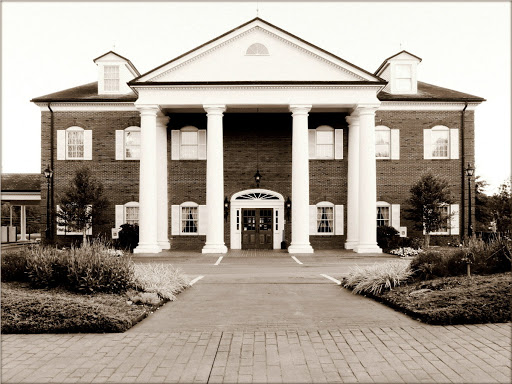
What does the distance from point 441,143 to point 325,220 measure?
840cm

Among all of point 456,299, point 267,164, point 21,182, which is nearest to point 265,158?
point 267,164

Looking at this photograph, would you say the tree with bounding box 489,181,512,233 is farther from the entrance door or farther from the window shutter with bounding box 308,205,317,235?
the entrance door

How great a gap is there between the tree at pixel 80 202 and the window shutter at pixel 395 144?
17181 millimetres

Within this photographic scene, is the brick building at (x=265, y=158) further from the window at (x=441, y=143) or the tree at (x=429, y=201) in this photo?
the tree at (x=429, y=201)

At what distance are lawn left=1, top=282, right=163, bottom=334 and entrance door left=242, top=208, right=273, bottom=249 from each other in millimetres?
21198

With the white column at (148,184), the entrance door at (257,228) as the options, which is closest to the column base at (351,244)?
the entrance door at (257,228)

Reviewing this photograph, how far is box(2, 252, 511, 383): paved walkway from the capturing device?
6.09 meters

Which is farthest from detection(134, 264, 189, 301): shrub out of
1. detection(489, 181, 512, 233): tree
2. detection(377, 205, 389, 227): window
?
detection(489, 181, 512, 233): tree

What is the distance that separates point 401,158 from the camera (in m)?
31.4

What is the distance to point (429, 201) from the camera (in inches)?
1121

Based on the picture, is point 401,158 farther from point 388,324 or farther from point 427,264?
point 388,324

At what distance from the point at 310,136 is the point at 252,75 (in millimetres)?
5622

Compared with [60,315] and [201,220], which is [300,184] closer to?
[201,220]

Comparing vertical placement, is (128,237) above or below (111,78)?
below
